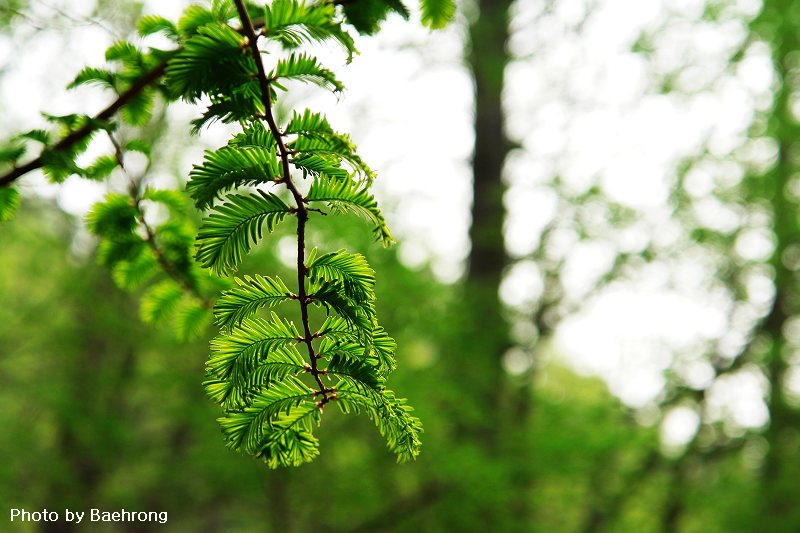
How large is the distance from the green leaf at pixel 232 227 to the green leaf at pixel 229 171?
27 mm

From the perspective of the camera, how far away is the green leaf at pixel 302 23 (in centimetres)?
76

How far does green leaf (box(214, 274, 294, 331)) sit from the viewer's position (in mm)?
885

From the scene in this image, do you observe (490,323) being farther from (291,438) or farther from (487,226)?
(291,438)

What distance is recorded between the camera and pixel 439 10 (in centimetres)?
98

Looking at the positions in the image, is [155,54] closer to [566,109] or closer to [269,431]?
[269,431]

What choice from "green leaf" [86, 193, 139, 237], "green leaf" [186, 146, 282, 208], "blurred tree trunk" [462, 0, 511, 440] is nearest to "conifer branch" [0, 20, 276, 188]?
"green leaf" [186, 146, 282, 208]

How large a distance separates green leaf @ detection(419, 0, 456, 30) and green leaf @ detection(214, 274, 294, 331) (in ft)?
1.56

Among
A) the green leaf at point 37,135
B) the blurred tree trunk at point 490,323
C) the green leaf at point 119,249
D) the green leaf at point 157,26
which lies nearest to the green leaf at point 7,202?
the green leaf at point 37,135

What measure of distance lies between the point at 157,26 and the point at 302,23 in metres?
0.53

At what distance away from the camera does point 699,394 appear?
6.64m

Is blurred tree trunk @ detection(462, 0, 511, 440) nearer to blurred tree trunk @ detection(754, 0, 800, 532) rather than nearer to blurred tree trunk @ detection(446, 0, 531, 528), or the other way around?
blurred tree trunk @ detection(446, 0, 531, 528)

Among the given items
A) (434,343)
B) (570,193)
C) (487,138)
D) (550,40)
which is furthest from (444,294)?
(550,40)

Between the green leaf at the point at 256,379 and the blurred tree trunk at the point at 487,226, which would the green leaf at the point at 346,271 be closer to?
the green leaf at the point at 256,379

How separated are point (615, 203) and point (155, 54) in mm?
5593
